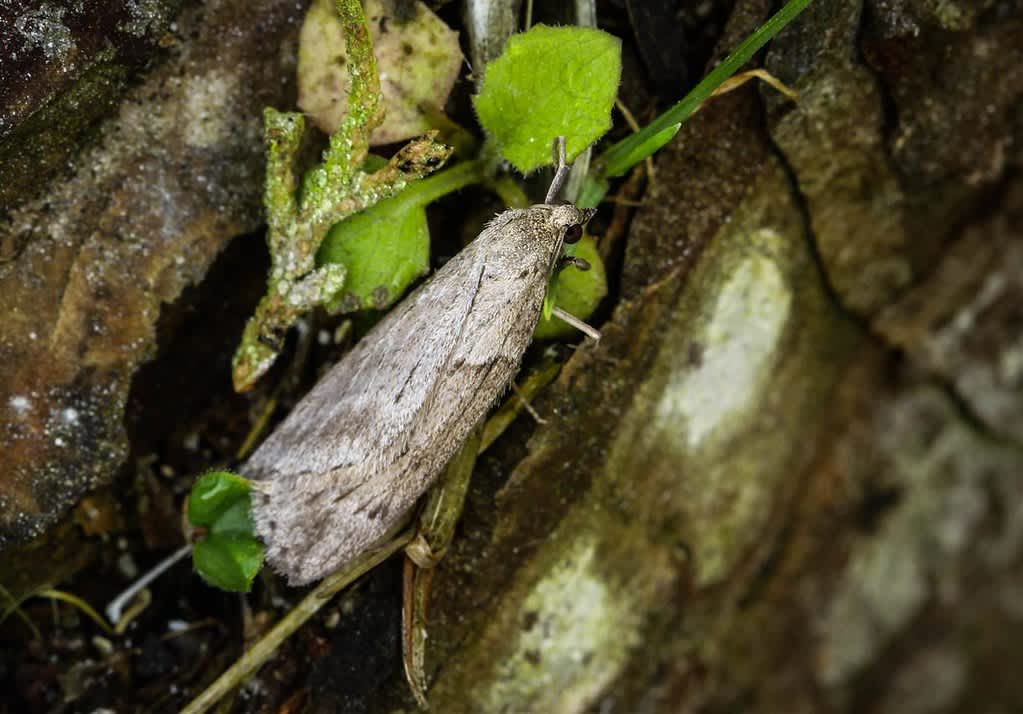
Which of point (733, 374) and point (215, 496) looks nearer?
point (215, 496)

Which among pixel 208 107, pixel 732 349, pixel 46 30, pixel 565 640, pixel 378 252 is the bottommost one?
pixel 565 640

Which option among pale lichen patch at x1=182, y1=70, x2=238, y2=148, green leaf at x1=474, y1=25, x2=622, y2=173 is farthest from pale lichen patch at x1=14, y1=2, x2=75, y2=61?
green leaf at x1=474, y1=25, x2=622, y2=173

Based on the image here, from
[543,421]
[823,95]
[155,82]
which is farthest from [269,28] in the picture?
[823,95]

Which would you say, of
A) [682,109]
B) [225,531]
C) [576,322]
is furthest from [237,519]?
[682,109]

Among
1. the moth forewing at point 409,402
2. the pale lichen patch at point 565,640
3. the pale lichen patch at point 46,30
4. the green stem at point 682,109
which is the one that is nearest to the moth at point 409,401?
the moth forewing at point 409,402

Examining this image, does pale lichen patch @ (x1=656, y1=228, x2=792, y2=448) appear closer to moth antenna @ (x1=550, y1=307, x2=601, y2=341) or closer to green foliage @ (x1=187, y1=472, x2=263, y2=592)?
moth antenna @ (x1=550, y1=307, x2=601, y2=341)

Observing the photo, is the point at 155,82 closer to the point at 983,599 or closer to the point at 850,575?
the point at 850,575

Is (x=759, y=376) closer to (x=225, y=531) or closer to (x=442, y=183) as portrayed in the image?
(x=442, y=183)
